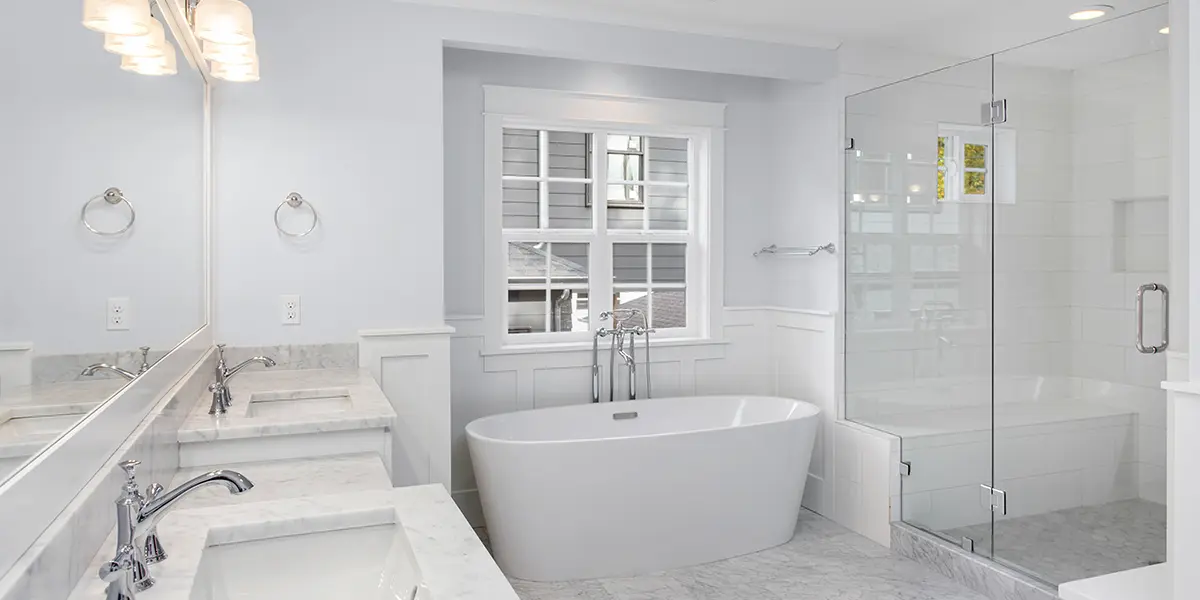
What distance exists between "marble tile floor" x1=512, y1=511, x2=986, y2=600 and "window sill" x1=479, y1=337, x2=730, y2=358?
120 centimetres

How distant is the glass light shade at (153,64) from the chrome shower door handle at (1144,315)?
9.76 feet

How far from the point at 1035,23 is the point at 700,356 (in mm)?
2316

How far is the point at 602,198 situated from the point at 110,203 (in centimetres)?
306

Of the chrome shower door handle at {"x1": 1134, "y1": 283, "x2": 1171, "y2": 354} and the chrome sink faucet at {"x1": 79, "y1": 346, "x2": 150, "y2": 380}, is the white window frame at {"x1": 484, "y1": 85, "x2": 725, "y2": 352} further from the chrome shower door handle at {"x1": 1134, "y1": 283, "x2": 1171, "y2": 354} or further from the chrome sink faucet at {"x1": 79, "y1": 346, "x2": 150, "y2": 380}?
the chrome sink faucet at {"x1": 79, "y1": 346, "x2": 150, "y2": 380}

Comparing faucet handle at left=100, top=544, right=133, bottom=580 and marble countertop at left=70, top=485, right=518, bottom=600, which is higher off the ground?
faucet handle at left=100, top=544, right=133, bottom=580

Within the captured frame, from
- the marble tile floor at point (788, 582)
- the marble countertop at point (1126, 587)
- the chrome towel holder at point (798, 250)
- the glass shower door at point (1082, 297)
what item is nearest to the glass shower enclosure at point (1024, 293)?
the glass shower door at point (1082, 297)

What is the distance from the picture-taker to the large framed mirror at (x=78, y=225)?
94 cm

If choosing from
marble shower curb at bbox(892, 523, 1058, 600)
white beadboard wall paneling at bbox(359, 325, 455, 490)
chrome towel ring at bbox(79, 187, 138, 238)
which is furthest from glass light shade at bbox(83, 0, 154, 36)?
marble shower curb at bbox(892, 523, 1058, 600)

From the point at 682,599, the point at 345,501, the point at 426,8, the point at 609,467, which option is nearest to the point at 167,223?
the point at 345,501

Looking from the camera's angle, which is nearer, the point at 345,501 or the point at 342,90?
the point at 345,501

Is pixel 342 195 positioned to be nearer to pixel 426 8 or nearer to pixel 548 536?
pixel 426 8

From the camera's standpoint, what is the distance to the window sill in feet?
13.3

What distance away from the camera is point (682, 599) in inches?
123

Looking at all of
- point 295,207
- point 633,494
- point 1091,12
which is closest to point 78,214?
point 295,207
